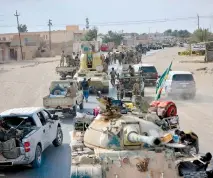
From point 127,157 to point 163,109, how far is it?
396 cm

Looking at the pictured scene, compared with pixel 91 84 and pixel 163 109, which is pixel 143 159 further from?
pixel 91 84

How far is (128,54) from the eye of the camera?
154 feet

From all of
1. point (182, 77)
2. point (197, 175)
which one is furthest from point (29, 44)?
point (197, 175)

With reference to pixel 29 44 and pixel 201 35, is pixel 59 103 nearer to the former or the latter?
pixel 201 35

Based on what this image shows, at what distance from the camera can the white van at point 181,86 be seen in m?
24.6

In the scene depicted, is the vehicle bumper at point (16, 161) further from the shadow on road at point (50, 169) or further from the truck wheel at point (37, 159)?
the truck wheel at point (37, 159)

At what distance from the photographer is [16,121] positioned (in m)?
13.1

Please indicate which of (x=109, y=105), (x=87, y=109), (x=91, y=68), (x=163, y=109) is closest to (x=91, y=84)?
(x=91, y=68)

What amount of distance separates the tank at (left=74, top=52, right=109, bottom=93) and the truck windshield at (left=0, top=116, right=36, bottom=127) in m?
14.2

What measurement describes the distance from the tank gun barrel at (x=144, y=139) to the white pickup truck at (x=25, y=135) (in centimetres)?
375

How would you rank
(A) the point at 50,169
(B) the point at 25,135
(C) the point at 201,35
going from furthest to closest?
(C) the point at 201,35 → (A) the point at 50,169 → (B) the point at 25,135

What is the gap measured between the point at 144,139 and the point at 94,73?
21.4m

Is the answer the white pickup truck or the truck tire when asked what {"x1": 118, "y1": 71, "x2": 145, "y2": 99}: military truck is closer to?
the white pickup truck

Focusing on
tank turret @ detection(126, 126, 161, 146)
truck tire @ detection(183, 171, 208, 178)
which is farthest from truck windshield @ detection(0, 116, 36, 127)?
truck tire @ detection(183, 171, 208, 178)
